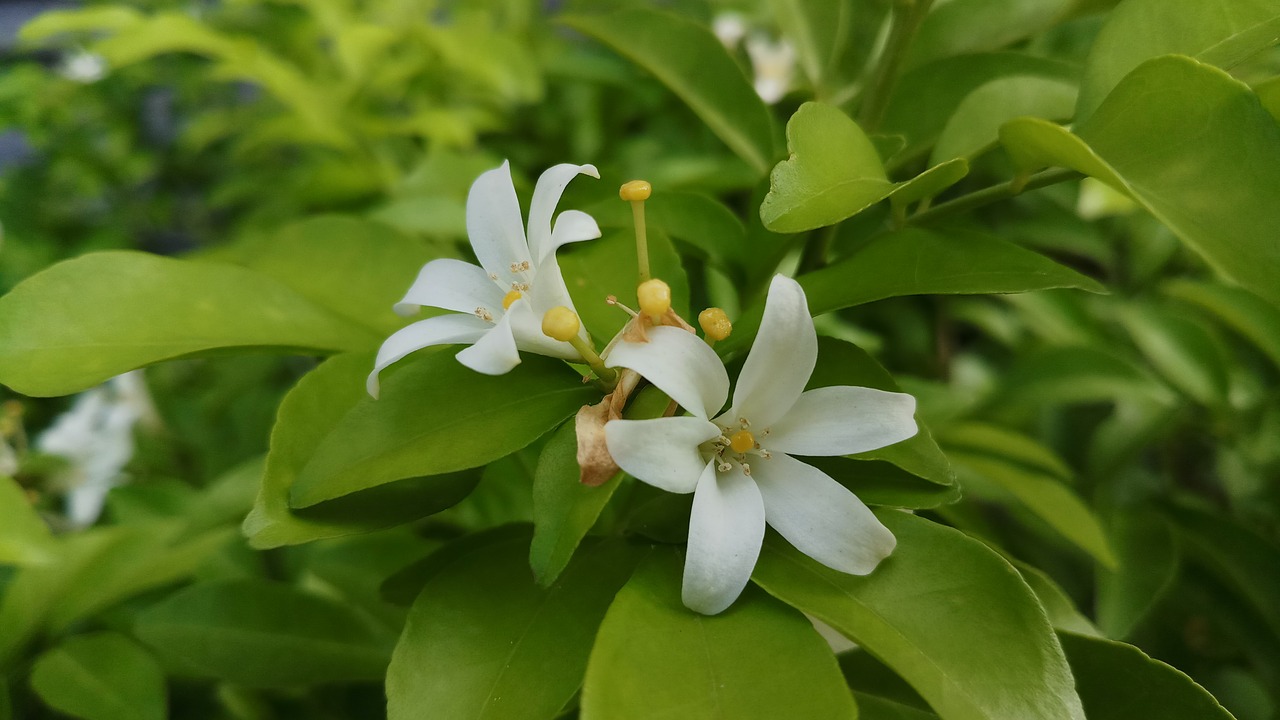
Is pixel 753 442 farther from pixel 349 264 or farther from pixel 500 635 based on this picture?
pixel 349 264

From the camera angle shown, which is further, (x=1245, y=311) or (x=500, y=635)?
(x=1245, y=311)

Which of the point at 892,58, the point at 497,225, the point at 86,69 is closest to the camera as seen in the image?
the point at 497,225

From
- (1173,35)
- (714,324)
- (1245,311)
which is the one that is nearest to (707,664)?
(714,324)

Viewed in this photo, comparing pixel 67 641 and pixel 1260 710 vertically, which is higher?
pixel 67 641

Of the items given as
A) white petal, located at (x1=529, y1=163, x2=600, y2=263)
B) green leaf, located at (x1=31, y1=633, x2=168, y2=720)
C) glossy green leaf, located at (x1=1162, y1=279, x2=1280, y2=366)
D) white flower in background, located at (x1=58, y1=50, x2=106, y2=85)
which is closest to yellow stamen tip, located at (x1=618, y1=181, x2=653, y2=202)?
white petal, located at (x1=529, y1=163, x2=600, y2=263)

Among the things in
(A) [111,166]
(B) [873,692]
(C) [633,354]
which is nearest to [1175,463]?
(B) [873,692]

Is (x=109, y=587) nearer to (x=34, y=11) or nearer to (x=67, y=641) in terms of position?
(x=67, y=641)
